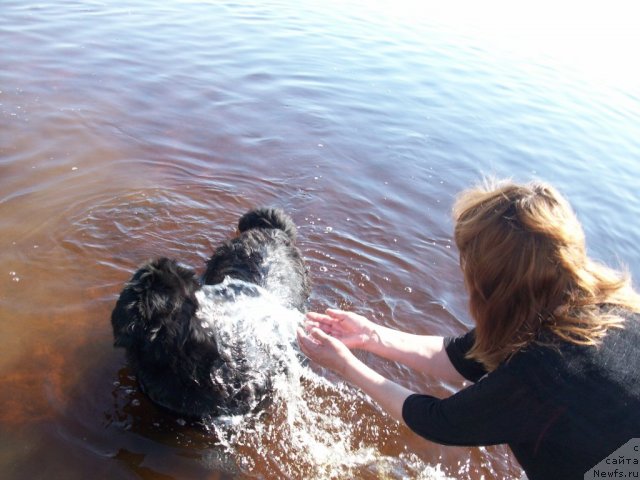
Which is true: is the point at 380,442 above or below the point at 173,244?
below

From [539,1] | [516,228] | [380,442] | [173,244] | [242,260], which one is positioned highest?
[539,1]

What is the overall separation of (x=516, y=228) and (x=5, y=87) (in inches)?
289

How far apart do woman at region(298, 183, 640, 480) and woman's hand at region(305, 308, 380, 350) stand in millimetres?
750

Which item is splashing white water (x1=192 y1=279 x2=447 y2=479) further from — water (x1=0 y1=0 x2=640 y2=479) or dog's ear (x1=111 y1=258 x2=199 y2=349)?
dog's ear (x1=111 y1=258 x2=199 y2=349)

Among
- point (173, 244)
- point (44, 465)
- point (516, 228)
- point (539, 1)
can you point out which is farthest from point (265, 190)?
point (539, 1)

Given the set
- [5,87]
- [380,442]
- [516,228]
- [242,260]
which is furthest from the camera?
[5,87]

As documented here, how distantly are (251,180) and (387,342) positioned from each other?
12.0ft

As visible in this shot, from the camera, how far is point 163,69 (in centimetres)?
923

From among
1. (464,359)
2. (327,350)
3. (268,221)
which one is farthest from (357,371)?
(268,221)

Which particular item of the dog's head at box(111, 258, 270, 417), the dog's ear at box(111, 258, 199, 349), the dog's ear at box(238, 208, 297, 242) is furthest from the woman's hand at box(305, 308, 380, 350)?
the dog's ear at box(238, 208, 297, 242)

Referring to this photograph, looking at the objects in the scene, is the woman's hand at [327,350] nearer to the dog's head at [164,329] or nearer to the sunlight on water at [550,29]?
the dog's head at [164,329]

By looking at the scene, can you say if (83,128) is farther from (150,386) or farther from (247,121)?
(150,386)

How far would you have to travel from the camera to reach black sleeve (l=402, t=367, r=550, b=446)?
2.27 meters

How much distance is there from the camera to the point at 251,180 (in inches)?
255
